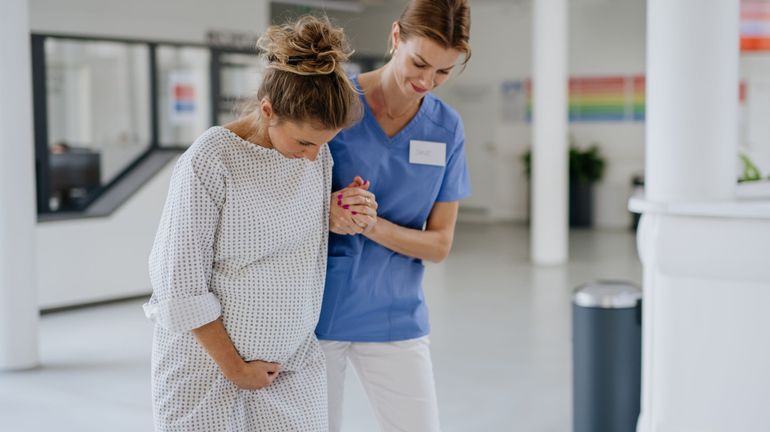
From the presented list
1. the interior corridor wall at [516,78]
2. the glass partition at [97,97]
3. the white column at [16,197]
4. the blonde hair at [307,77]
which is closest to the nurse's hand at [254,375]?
the blonde hair at [307,77]

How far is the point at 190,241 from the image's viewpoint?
178cm

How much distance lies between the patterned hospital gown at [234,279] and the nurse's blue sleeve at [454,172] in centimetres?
49

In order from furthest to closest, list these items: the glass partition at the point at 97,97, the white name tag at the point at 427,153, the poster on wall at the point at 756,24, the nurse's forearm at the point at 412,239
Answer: the glass partition at the point at 97,97
the poster on wall at the point at 756,24
the white name tag at the point at 427,153
the nurse's forearm at the point at 412,239

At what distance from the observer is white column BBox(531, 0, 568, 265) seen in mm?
9484

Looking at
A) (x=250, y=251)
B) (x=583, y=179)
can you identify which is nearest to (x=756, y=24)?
(x=583, y=179)

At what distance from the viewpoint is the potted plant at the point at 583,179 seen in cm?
1341

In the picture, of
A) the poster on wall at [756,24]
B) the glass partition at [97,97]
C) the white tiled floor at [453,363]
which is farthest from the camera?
the glass partition at [97,97]

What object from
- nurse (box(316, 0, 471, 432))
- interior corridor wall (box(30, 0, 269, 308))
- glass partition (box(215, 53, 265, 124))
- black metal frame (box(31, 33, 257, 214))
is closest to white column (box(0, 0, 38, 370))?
interior corridor wall (box(30, 0, 269, 308))

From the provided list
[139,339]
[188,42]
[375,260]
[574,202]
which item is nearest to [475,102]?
[574,202]

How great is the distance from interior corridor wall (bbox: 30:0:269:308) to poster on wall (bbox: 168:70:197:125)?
377 mm

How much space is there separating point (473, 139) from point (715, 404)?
12.0m

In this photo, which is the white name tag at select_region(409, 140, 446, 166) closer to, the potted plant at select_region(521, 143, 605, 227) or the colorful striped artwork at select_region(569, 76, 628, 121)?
the potted plant at select_region(521, 143, 605, 227)

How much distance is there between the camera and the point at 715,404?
3.29 m

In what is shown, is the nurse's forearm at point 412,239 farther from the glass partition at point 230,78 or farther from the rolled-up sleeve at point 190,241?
the glass partition at point 230,78
